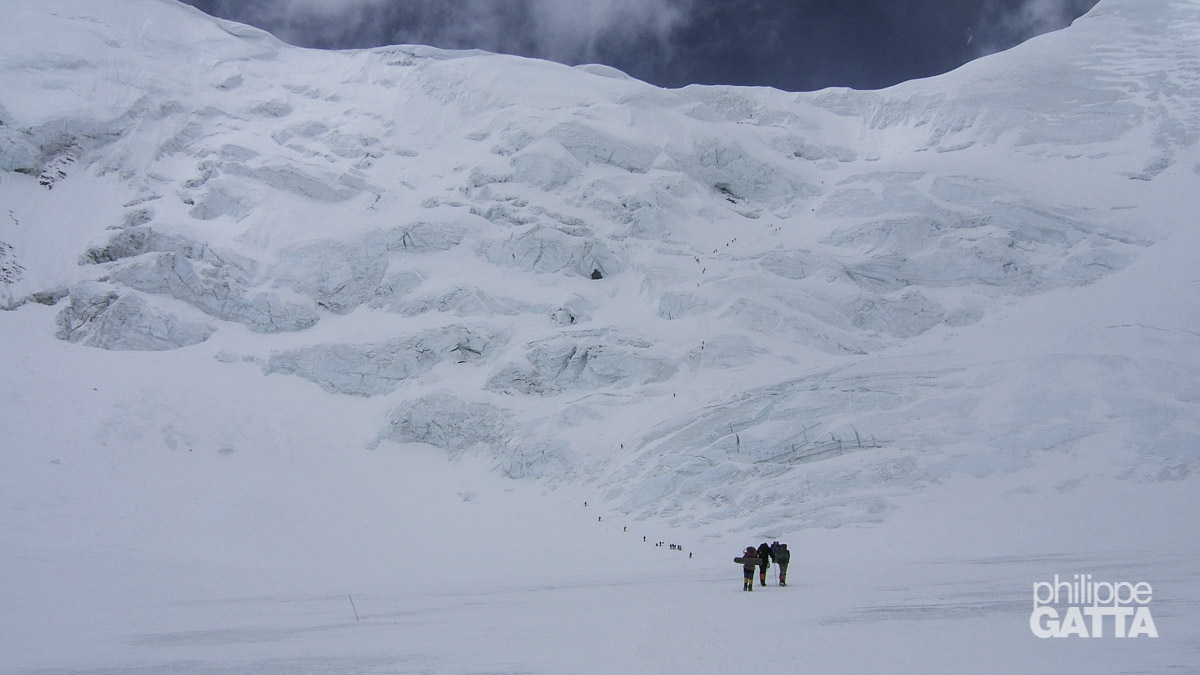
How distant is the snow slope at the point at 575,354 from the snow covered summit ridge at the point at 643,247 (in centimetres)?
37

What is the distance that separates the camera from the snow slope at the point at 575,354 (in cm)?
1691

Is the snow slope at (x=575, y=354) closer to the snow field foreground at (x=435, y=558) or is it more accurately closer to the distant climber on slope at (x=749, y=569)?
the snow field foreground at (x=435, y=558)

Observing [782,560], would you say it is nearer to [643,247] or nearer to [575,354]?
[575,354]

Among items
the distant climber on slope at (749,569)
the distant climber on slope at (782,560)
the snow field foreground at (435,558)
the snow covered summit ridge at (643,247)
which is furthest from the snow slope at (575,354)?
the distant climber on slope at (782,560)

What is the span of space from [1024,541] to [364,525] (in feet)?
99.1

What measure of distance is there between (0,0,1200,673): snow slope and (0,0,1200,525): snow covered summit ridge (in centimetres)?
37

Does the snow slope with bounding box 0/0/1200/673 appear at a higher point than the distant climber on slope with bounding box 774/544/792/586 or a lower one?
higher

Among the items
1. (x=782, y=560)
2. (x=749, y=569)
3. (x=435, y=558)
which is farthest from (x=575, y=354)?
(x=749, y=569)

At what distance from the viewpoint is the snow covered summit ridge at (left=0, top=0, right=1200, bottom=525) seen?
4050cm

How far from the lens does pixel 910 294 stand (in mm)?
56562

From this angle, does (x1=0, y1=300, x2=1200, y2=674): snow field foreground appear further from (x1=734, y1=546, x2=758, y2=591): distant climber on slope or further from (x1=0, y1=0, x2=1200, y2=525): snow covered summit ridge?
(x1=0, y1=0, x2=1200, y2=525): snow covered summit ridge

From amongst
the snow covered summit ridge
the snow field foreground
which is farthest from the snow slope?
→ the snow covered summit ridge

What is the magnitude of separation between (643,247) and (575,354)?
1745 centimetres

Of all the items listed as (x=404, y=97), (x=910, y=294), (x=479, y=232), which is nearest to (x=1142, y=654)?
Result: (x=910, y=294)
